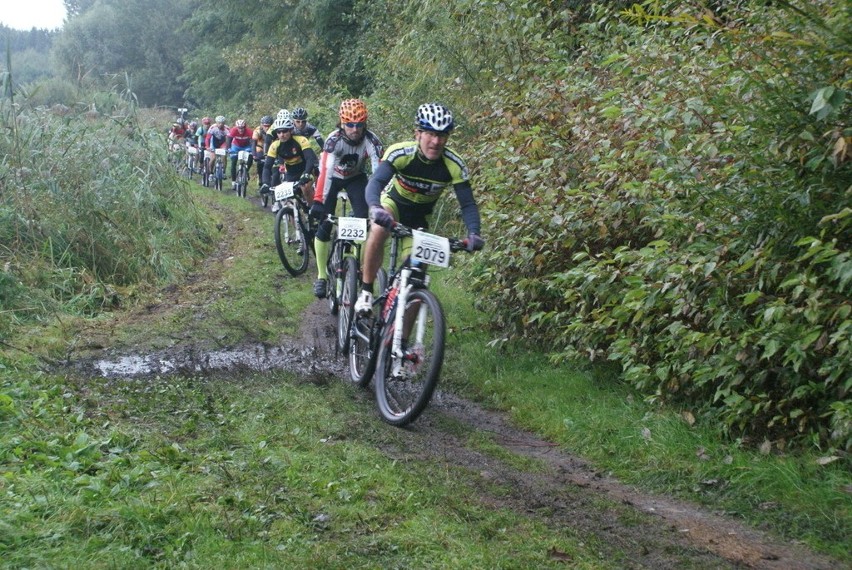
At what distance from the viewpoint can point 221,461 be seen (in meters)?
4.78

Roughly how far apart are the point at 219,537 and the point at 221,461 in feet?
3.47

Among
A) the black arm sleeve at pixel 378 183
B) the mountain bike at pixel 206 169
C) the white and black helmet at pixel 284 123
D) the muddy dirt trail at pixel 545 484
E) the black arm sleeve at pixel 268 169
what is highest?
the white and black helmet at pixel 284 123

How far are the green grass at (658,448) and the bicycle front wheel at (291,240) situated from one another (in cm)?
467

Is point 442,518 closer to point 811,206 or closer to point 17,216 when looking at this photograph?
point 811,206

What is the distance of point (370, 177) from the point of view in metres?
6.88

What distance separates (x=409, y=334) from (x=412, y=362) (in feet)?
0.77

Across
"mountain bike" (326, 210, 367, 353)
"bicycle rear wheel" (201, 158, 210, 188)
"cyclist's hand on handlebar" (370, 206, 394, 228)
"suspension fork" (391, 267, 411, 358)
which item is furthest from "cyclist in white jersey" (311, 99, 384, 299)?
"bicycle rear wheel" (201, 158, 210, 188)

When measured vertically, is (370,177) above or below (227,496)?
above

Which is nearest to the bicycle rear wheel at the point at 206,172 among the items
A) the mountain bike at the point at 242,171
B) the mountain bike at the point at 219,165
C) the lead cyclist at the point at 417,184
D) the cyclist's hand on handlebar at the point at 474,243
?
the mountain bike at the point at 219,165

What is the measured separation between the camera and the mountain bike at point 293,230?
1216 cm

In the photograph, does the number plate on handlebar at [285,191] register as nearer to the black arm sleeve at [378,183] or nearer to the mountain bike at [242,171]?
the black arm sleeve at [378,183]

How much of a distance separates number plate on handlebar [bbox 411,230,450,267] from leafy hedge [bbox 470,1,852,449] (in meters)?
1.08

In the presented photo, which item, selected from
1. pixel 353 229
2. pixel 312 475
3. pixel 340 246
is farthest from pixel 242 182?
pixel 312 475

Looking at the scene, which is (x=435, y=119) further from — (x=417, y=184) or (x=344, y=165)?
(x=344, y=165)
